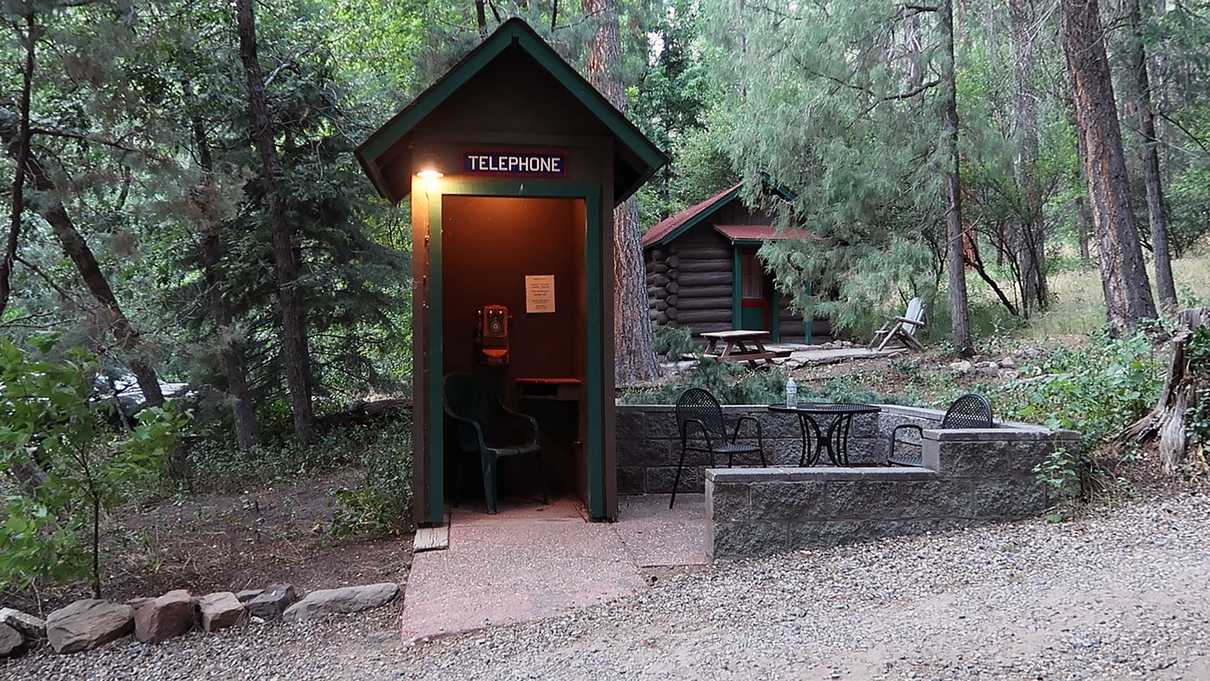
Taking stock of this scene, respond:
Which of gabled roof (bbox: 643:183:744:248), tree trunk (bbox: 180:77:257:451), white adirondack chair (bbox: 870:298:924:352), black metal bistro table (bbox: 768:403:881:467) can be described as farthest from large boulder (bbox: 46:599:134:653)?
gabled roof (bbox: 643:183:744:248)

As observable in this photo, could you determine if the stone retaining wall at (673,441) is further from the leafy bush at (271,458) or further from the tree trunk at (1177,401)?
the leafy bush at (271,458)

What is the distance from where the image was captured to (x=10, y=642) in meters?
4.85

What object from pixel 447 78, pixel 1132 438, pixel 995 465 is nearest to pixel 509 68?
pixel 447 78

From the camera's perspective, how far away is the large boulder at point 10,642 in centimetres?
482

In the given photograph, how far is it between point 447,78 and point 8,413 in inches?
130

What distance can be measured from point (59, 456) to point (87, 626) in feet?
3.49

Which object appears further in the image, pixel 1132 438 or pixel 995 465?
pixel 1132 438

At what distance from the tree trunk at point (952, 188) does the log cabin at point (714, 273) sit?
207 inches

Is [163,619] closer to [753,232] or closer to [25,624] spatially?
[25,624]

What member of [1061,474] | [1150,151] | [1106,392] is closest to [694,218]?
[1150,151]

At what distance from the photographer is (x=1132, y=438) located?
6.57 m

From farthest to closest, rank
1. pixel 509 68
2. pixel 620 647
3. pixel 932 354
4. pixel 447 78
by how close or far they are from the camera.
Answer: pixel 932 354 → pixel 509 68 → pixel 447 78 → pixel 620 647

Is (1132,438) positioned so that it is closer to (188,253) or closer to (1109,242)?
(1109,242)

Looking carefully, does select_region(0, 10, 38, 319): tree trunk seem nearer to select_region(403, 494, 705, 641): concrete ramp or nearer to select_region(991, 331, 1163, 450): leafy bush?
select_region(403, 494, 705, 641): concrete ramp
